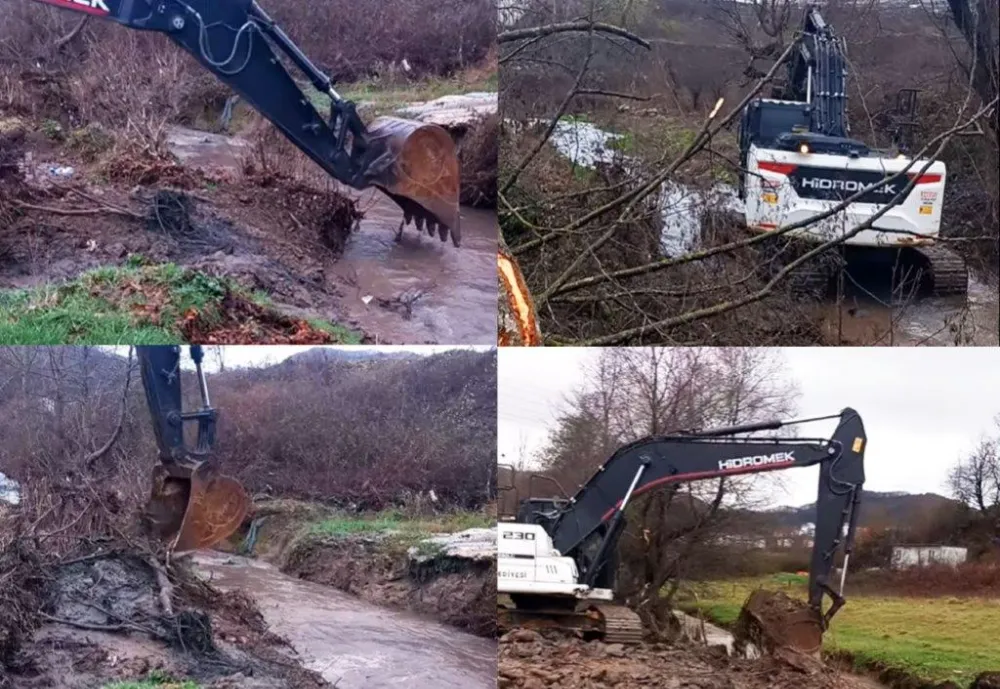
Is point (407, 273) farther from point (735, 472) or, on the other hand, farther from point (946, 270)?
point (946, 270)

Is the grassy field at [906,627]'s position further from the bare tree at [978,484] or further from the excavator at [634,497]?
the bare tree at [978,484]

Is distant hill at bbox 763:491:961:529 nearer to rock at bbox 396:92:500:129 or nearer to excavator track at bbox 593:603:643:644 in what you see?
excavator track at bbox 593:603:643:644

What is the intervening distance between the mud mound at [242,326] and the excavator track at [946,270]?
6.58 ft

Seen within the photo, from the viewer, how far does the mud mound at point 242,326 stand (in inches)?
124

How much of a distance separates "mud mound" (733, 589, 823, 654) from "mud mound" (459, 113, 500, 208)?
67.1 inches

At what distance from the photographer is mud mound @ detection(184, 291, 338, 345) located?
124 inches

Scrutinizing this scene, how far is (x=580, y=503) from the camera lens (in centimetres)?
366

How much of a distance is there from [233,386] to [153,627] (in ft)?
2.96

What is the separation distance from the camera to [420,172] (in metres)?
3.37

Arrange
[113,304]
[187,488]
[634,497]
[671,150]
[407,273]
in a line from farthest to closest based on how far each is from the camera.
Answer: [634,497], [187,488], [671,150], [407,273], [113,304]

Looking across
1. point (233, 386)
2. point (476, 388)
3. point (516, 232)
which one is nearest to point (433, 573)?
point (476, 388)

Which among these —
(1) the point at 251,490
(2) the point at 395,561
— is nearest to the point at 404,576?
(2) the point at 395,561

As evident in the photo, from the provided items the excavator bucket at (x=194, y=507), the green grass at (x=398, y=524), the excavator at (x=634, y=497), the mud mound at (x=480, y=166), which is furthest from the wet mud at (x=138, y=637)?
the mud mound at (x=480, y=166)

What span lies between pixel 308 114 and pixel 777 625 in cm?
239
